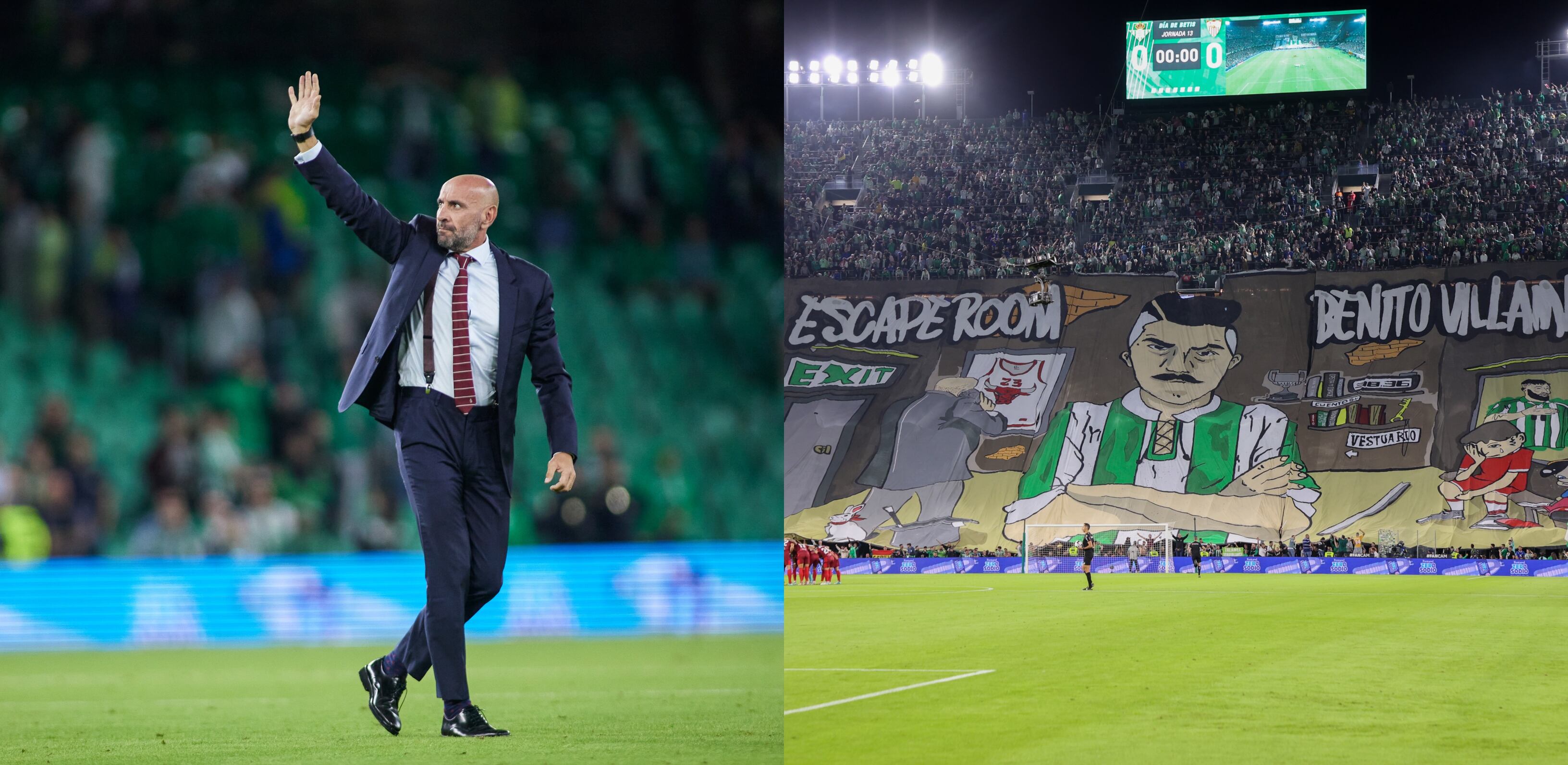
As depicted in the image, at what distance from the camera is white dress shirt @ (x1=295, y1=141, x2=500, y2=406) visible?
4.88m

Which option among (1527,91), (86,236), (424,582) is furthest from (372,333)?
(1527,91)

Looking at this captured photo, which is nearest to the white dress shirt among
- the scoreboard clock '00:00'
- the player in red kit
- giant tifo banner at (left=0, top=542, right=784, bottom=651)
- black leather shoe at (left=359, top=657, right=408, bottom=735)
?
giant tifo banner at (left=0, top=542, right=784, bottom=651)

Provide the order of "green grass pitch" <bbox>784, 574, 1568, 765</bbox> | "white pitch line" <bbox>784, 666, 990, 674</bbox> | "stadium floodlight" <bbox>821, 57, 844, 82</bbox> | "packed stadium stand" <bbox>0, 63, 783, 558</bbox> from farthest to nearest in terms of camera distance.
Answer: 1. "stadium floodlight" <bbox>821, 57, 844, 82</bbox>
2. "white pitch line" <bbox>784, 666, 990, 674</bbox>
3. "green grass pitch" <bbox>784, 574, 1568, 765</bbox>
4. "packed stadium stand" <bbox>0, 63, 783, 558</bbox>

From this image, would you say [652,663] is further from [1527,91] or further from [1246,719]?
[1527,91]

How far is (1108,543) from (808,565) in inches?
422

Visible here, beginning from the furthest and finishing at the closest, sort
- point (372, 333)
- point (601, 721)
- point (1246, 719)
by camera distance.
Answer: point (1246, 719)
point (601, 721)
point (372, 333)

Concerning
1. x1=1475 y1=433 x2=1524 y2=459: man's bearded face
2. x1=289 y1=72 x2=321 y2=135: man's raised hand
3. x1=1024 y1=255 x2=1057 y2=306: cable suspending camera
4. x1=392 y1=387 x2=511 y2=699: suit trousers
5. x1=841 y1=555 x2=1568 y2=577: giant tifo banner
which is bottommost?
x1=841 y1=555 x2=1568 y2=577: giant tifo banner

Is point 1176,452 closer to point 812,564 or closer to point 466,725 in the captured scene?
point 812,564

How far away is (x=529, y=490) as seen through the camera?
222 inches

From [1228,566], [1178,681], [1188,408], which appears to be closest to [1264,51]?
[1188,408]

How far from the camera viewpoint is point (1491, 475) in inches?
1563

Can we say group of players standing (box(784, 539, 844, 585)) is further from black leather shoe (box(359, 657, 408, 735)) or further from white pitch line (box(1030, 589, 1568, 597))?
black leather shoe (box(359, 657, 408, 735))

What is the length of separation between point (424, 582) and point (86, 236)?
2.08 metres

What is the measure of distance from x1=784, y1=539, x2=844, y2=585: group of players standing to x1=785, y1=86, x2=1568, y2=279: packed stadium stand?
14.5 metres
